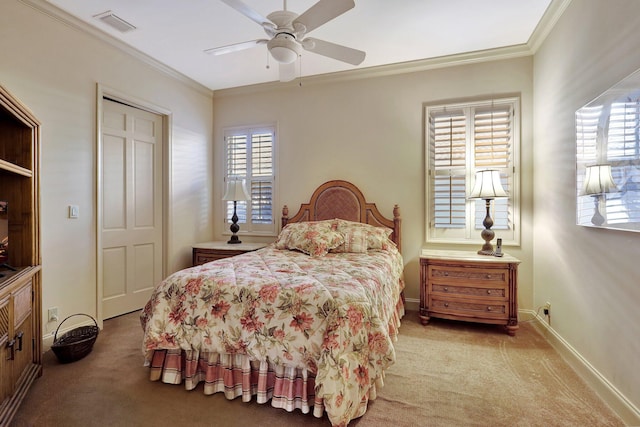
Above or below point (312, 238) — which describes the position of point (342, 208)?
above

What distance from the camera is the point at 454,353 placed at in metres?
2.49

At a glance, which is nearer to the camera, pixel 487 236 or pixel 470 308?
pixel 470 308

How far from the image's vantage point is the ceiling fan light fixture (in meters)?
2.08

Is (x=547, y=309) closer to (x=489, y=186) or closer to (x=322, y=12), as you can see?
(x=489, y=186)

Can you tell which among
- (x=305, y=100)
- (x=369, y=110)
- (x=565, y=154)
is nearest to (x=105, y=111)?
(x=305, y=100)

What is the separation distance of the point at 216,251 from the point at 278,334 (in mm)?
2338

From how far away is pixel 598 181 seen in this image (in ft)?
6.19

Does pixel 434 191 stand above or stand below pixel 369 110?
below

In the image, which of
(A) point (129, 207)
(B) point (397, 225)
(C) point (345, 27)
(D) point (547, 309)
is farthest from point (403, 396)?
(A) point (129, 207)

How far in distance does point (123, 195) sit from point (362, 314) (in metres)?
3.03

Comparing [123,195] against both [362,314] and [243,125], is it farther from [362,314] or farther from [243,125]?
[362,314]

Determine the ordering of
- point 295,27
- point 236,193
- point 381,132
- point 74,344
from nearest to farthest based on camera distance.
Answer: point 295,27
point 74,344
point 381,132
point 236,193

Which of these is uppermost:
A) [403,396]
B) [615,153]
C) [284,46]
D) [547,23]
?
[547,23]

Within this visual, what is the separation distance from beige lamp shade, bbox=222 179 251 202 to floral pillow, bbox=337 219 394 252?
1.34 meters
